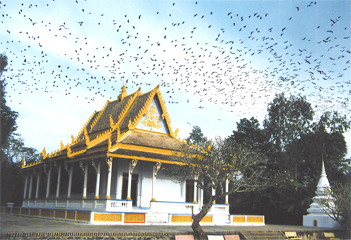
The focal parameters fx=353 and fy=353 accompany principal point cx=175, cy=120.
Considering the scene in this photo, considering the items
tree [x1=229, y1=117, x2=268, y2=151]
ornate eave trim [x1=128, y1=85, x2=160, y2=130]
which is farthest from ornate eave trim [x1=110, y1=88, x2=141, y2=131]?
tree [x1=229, y1=117, x2=268, y2=151]

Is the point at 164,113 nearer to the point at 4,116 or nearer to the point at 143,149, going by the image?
the point at 143,149

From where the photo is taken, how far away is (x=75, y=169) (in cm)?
2580

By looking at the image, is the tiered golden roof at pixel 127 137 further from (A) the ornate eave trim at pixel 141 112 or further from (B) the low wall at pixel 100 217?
(B) the low wall at pixel 100 217

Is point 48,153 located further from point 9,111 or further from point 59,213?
point 59,213

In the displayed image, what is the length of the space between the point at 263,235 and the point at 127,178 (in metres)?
9.42

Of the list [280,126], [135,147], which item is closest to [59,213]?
[135,147]

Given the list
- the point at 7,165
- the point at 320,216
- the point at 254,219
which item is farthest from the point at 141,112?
the point at 7,165

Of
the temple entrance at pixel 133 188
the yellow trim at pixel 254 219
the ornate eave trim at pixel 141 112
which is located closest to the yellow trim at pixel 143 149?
the temple entrance at pixel 133 188

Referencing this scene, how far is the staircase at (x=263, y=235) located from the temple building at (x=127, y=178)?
4.54 metres

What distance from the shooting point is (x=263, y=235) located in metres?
18.1

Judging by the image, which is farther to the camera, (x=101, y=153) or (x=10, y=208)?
(x=10, y=208)

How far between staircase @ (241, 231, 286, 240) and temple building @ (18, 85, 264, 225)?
4.54m

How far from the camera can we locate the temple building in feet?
67.2

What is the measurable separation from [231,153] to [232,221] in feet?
26.8
